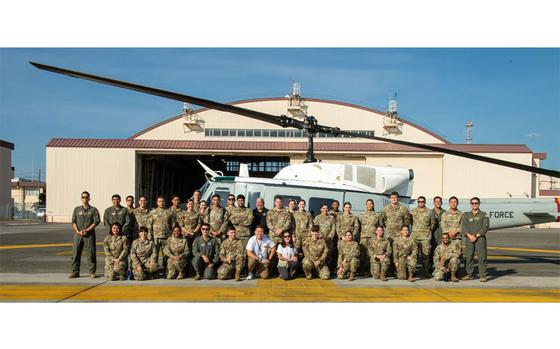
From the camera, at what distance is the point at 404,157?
32.3 meters

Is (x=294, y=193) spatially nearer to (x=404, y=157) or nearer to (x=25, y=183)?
(x=404, y=157)

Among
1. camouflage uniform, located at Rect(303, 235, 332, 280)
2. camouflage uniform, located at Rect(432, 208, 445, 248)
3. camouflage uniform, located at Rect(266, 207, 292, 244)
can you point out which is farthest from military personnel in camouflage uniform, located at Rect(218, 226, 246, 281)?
camouflage uniform, located at Rect(432, 208, 445, 248)

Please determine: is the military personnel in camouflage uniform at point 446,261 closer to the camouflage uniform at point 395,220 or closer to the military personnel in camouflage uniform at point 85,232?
the camouflage uniform at point 395,220

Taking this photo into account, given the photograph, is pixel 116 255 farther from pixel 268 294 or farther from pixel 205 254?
pixel 268 294

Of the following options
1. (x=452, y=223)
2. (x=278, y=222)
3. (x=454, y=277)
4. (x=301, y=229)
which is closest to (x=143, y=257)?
(x=278, y=222)

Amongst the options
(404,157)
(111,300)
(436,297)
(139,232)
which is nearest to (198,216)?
(139,232)

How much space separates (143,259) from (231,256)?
1.71m

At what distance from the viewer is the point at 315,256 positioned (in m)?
9.77

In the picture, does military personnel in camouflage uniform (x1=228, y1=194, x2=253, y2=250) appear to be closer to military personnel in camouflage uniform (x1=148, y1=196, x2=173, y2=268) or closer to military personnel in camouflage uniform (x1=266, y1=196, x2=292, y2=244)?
military personnel in camouflage uniform (x1=266, y1=196, x2=292, y2=244)

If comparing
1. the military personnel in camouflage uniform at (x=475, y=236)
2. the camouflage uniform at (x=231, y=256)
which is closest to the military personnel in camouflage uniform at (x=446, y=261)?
the military personnel in camouflage uniform at (x=475, y=236)

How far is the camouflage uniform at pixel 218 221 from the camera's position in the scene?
10078mm

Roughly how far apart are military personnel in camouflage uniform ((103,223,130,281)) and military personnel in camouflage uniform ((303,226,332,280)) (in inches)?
139

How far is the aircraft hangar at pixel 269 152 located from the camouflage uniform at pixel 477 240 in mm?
22177

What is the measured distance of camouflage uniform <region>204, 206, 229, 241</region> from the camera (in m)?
10.1
